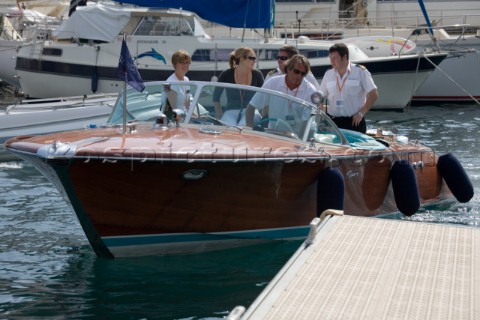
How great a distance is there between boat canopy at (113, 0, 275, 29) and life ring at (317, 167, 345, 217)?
13.3 metres

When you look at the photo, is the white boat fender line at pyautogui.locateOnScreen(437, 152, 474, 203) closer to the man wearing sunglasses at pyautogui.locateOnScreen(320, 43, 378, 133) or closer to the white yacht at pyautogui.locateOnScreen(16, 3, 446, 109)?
the man wearing sunglasses at pyautogui.locateOnScreen(320, 43, 378, 133)

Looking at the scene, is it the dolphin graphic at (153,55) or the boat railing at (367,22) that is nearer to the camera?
the dolphin graphic at (153,55)

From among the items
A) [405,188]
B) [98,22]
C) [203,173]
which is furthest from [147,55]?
[203,173]

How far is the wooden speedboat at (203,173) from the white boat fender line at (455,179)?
52.6 inches

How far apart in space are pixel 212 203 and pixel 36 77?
16976 millimetres

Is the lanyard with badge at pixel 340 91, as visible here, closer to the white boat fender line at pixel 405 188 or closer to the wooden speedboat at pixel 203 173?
the wooden speedboat at pixel 203 173

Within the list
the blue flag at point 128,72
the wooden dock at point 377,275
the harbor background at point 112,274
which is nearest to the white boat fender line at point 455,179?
the harbor background at point 112,274

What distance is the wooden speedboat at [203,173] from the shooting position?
303 inches

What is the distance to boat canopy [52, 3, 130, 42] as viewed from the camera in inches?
897

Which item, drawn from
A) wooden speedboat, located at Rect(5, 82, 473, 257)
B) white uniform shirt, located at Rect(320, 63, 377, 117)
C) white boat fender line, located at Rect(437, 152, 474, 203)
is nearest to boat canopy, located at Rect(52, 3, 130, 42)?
white uniform shirt, located at Rect(320, 63, 377, 117)

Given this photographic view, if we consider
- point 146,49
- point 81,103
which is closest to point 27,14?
point 146,49

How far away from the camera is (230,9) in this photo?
2161 centimetres

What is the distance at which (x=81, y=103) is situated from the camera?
16.0m

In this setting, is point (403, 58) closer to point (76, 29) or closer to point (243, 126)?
point (76, 29)
